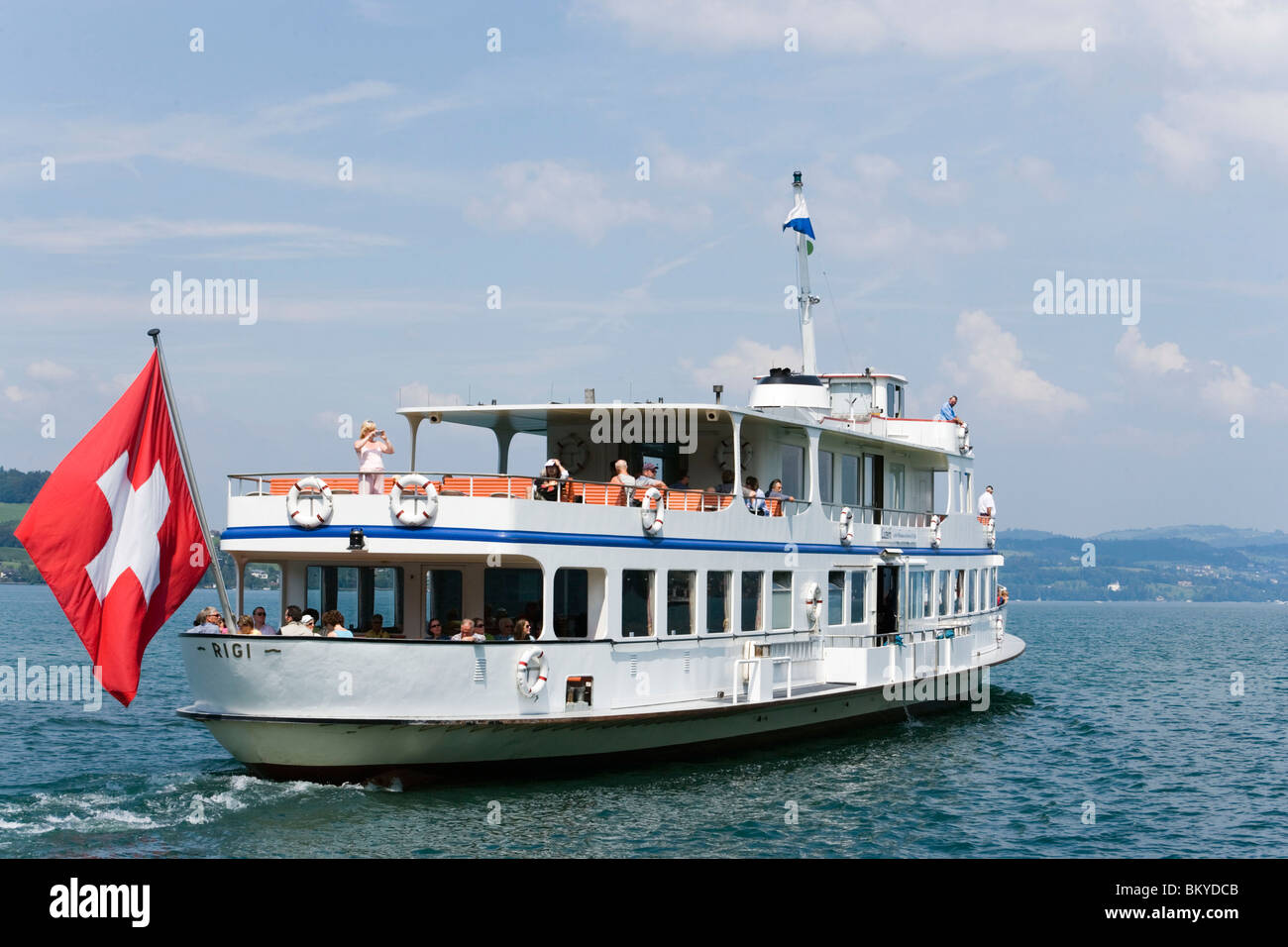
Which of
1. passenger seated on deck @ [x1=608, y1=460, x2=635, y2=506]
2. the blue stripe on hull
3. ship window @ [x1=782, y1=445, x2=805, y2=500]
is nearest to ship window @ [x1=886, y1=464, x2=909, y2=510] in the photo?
ship window @ [x1=782, y1=445, x2=805, y2=500]

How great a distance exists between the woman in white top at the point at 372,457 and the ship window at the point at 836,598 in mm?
9586

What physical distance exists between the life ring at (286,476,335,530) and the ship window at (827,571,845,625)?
407 inches

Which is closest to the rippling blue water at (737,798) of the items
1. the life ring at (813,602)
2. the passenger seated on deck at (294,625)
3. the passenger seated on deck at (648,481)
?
the passenger seated on deck at (294,625)

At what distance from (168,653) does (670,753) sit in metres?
38.8

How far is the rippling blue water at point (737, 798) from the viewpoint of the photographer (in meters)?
15.9

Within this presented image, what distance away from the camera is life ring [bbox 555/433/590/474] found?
23.5 m

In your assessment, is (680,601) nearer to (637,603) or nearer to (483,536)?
(637,603)

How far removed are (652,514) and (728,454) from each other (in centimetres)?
367

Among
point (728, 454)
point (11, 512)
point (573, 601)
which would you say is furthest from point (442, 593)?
point (11, 512)

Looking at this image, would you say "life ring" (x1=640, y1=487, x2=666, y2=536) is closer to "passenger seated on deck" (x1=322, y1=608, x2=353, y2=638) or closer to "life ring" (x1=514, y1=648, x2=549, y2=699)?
"life ring" (x1=514, y1=648, x2=549, y2=699)

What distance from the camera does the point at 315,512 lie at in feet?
58.7

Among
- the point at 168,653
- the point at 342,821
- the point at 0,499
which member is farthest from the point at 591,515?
the point at 0,499

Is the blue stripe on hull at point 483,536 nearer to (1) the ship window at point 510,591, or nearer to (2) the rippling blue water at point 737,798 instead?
(1) the ship window at point 510,591
